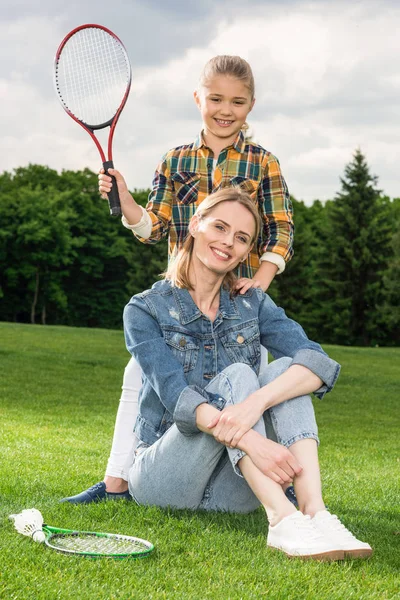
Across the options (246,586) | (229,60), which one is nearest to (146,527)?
(246,586)

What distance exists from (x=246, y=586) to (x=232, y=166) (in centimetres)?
270

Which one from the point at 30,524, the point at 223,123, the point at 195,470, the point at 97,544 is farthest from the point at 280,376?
the point at 223,123

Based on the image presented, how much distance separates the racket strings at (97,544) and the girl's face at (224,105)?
2.48 m

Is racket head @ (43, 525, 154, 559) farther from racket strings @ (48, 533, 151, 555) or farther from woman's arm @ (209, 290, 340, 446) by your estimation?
A: woman's arm @ (209, 290, 340, 446)

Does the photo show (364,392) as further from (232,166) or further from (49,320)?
(49,320)

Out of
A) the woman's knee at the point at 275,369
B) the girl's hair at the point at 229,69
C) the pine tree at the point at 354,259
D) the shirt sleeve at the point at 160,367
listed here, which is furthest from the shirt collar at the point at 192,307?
the pine tree at the point at 354,259

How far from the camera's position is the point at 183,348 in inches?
163

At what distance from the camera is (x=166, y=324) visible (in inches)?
164

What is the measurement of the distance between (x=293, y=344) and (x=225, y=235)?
2.25 ft

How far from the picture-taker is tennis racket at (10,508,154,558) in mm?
3344

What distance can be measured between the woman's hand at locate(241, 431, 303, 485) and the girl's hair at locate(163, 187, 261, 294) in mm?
993

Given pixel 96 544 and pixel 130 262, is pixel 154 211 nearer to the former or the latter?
pixel 96 544

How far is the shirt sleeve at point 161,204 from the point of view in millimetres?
5020

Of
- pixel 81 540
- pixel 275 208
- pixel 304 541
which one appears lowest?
pixel 81 540
